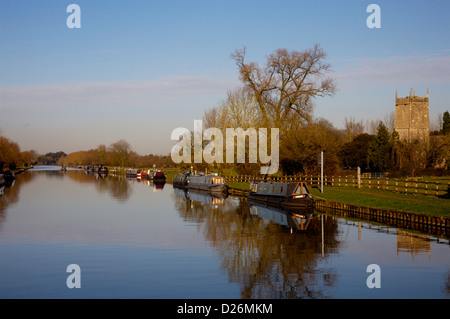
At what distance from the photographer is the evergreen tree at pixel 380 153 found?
6775 centimetres

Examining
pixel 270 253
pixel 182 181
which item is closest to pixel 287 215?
pixel 270 253

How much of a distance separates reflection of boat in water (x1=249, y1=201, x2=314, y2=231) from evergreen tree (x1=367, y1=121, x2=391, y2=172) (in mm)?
40084

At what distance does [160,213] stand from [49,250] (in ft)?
41.9

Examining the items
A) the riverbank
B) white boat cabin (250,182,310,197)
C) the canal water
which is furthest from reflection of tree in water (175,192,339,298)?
white boat cabin (250,182,310,197)

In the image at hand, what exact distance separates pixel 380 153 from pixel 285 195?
140ft

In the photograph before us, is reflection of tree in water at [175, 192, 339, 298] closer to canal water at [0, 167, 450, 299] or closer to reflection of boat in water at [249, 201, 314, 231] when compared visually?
canal water at [0, 167, 450, 299]

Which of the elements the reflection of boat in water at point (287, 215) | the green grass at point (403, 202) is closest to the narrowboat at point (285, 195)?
the reflection of boat in water at point (287, 215)

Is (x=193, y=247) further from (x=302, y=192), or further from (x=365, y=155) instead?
(x=365, y=155)

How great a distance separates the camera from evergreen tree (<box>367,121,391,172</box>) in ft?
222

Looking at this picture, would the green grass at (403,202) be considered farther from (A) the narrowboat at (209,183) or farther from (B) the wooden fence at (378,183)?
(A) the narrowboat at (209,183)

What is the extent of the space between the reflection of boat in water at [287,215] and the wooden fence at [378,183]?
21.9ft
